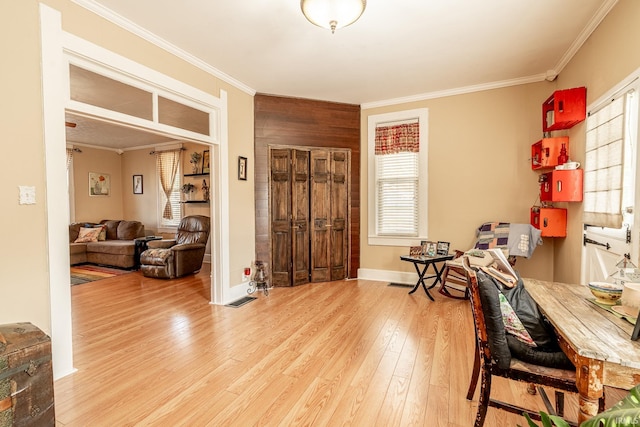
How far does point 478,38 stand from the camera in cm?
295

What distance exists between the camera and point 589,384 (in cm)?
111

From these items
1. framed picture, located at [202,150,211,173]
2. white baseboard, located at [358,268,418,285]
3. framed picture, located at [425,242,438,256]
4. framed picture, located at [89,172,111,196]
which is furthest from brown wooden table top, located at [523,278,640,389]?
framed picture, located at [89,172,111,196]

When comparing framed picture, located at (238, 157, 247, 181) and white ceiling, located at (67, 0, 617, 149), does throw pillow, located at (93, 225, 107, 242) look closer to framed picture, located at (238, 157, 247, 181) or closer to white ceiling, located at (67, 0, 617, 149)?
framed picture, located at (238, 157, 247, 181)

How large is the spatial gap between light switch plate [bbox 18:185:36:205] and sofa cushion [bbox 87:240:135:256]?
164 inches

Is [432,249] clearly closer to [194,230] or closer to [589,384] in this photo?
[589,384]

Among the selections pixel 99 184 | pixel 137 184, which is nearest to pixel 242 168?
pixel 137 184

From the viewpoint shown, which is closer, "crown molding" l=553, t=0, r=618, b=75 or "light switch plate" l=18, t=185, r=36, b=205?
"light switch plate" l=18, t=185, r=36, b=205

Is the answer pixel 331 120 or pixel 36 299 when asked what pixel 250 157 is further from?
pixel 36 299

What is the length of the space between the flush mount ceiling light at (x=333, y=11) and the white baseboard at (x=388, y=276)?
3590 mm

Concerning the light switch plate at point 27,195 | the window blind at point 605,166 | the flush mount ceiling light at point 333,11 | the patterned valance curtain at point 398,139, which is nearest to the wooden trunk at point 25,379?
the light switch plate at point 27,195

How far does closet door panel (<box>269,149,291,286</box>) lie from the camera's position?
4.45 meters

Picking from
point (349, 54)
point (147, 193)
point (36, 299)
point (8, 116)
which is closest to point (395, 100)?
point (349, 54)

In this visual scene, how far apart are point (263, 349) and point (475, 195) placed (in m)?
3.52

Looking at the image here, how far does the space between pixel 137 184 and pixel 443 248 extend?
718 centimetres
